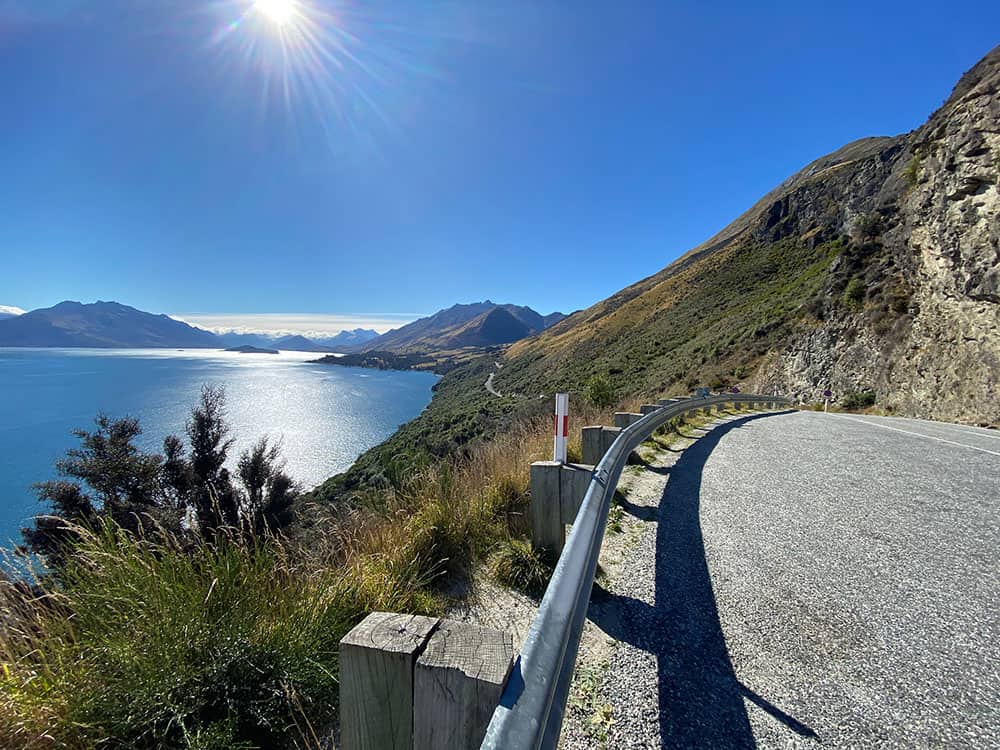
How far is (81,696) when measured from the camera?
4.93 feet

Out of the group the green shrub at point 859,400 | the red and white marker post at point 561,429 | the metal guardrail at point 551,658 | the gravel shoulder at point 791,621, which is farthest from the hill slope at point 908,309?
the metal guardrail at point 551,658

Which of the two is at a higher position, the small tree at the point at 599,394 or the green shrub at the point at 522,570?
the small tree at the point at 599,394

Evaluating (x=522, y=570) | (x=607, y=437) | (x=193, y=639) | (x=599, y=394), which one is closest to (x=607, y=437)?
(x=607, y=437)

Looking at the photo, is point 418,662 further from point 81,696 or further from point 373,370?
point 373,370

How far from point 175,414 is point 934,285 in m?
80.1

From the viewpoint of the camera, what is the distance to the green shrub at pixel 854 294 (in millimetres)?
23516

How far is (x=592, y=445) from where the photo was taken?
3934mm

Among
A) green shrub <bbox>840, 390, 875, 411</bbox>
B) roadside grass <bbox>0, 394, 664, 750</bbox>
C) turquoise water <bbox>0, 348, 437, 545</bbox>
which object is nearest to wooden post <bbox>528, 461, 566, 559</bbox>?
roadside grass <bbox>0, 394, 664, 750</bbox>

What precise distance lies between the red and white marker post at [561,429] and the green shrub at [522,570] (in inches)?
25.3

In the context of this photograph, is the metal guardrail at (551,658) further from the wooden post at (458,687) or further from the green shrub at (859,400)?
the green shrub at (859,400)

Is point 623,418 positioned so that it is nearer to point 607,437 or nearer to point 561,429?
point 607,437

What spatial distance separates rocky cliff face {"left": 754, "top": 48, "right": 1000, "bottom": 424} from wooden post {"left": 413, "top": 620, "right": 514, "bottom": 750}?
19.8m

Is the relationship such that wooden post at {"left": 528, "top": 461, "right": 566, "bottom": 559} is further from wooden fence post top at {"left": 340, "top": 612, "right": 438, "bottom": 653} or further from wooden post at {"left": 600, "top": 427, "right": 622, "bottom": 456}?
wooden fence post top at {"left": 340, "top": 612, "right": 438, "bottom": 653}

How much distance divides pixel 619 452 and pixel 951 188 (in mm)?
23448
